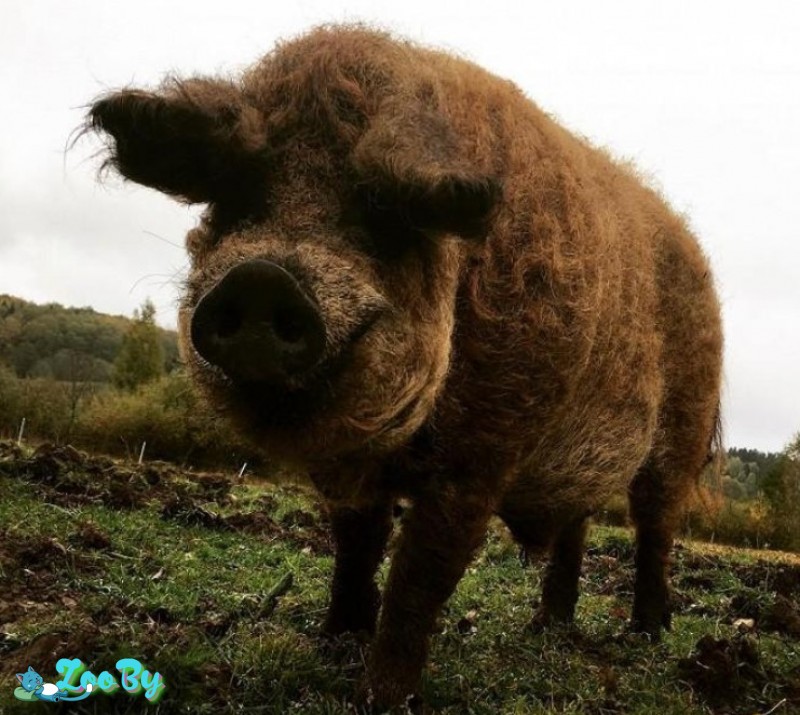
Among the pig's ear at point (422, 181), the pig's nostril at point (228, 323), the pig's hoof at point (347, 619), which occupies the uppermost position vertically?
the pig's ear at point (422, 181)

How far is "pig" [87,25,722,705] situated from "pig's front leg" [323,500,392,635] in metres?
0.01

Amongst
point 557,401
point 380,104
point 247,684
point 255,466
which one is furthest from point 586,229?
point 255,466

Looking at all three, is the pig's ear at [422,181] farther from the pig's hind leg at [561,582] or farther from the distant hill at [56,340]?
the distant hill at [56,340]

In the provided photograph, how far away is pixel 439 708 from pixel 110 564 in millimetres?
2352

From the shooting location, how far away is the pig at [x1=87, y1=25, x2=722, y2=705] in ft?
8.55

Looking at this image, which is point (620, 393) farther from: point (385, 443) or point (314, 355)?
point (314, 355)

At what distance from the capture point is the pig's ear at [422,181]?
259 centimetres

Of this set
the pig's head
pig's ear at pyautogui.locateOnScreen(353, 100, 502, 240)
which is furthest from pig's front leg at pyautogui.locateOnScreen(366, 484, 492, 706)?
pig's ear at pyautogui.locateOnScreen(353, 100, 502, 240)

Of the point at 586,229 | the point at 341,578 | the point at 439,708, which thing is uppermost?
the point at 586,229

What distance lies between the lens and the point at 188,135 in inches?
110

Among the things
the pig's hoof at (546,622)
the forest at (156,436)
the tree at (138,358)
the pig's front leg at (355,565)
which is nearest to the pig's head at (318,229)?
the pig's front leg at (355,565)

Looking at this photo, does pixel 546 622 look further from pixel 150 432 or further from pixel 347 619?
pixel 150 432

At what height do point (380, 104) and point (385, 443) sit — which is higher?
point (380, 104)

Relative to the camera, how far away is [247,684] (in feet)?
10.2
